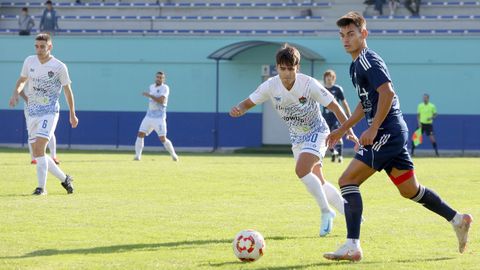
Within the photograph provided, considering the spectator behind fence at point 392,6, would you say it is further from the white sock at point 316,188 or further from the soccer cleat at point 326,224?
the soccer cleat at point 326,224

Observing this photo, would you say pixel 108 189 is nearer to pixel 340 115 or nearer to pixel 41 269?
pixel 340 115

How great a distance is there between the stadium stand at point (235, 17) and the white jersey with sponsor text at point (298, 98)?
24.9 meters

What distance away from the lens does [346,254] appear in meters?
8.38

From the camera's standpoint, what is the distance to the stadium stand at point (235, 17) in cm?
3550

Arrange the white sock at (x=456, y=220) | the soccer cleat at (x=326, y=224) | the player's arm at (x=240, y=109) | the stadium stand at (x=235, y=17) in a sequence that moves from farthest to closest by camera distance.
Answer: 1. the stadium stand at (x=235, y=17)
2. the soccer cleat at (x=326, y=224)
3. the player's arm at (x=240, y=109)
4. the white sock at (x=456, y=220)

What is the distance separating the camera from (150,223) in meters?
11.4

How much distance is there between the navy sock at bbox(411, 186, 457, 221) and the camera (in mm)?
8926

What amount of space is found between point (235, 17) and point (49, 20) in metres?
7.18

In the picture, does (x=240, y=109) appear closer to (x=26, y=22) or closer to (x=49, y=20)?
(x=49, y=20)

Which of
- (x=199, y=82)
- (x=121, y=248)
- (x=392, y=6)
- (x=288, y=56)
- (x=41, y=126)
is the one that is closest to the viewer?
(x=121, y=248)

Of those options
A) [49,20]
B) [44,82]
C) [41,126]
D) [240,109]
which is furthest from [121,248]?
[49,20]

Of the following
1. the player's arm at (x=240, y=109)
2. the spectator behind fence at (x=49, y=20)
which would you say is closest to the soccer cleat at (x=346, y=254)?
the player's arm at (x=240, y=109)

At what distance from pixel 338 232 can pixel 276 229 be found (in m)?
0.70

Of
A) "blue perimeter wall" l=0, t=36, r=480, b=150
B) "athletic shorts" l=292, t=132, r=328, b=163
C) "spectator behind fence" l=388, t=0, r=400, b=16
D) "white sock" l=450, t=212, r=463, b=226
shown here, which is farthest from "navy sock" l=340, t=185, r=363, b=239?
"spectator behind fence" l=388, t=0, r=400, b=16
